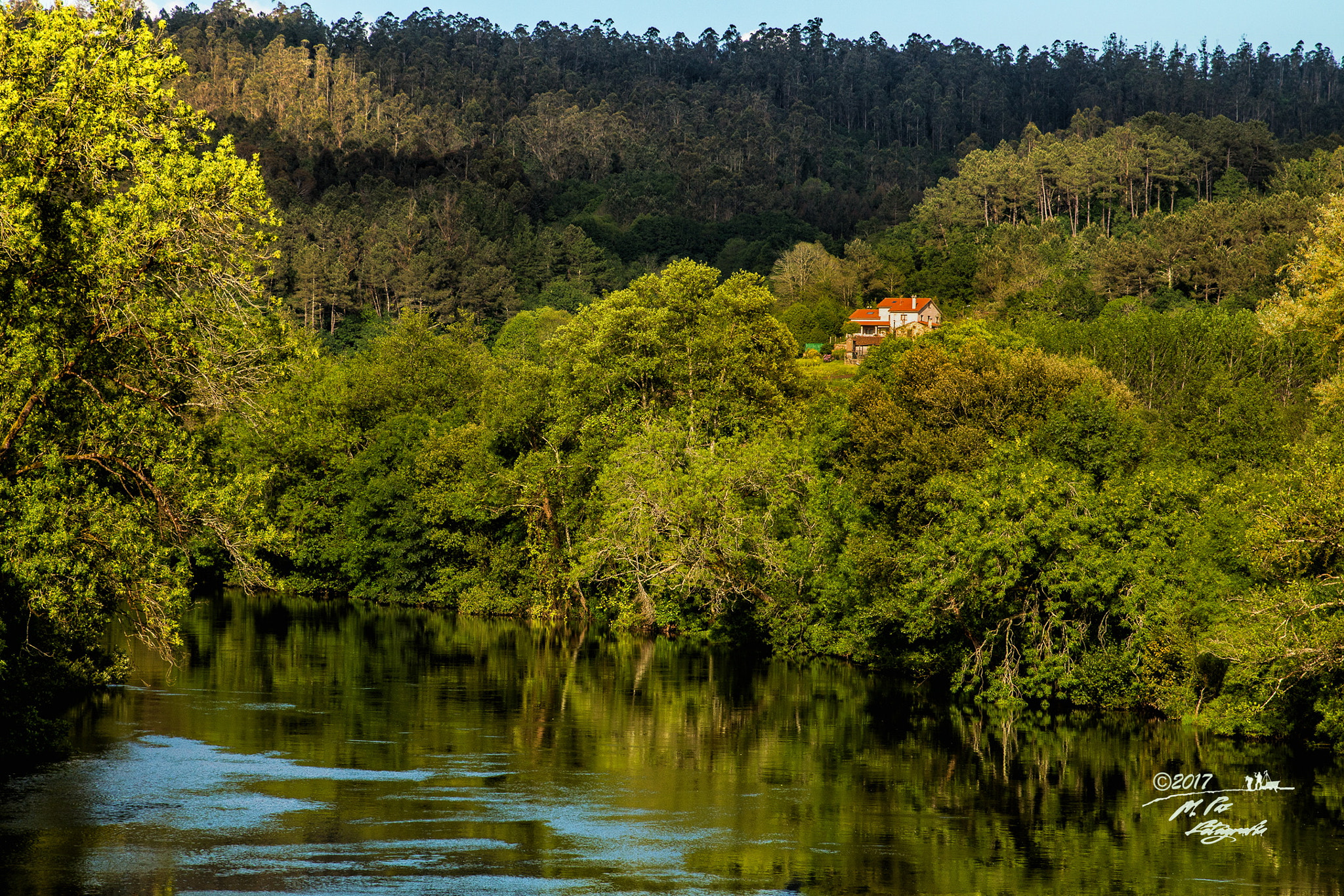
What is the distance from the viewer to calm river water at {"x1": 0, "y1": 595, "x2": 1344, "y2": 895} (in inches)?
915

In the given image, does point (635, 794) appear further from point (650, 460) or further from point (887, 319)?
point (887, 319)

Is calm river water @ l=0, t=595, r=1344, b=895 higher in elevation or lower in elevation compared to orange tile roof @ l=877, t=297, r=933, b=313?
lower

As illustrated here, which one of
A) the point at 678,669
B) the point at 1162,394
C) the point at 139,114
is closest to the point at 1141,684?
the point at 678,669

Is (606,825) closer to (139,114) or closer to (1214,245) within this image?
(139,114)

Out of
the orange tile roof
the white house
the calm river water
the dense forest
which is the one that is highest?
the orange tile roof

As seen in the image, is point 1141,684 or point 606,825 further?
A: point 1141,684

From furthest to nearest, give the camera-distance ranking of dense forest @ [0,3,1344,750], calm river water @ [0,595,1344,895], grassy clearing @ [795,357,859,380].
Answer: grassy clearing @ [795,357,859,380] → dense forest @ [0,3,1344,750] → calm river water @ [0,595,1344,895]

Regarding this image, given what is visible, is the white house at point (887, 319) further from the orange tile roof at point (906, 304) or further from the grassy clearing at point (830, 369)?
the grassy clearing at point (830, 369)

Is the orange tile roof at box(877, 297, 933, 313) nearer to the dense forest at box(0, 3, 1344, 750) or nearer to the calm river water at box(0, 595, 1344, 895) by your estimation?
the dense forest at box(0, 3, 1344, 750)

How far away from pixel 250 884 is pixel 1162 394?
6703 cm

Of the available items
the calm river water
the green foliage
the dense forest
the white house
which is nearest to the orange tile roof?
the white house

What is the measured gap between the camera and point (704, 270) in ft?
201

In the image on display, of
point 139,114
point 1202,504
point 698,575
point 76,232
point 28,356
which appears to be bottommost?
point 698,575

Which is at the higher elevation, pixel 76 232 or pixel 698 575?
pixel 76 232
